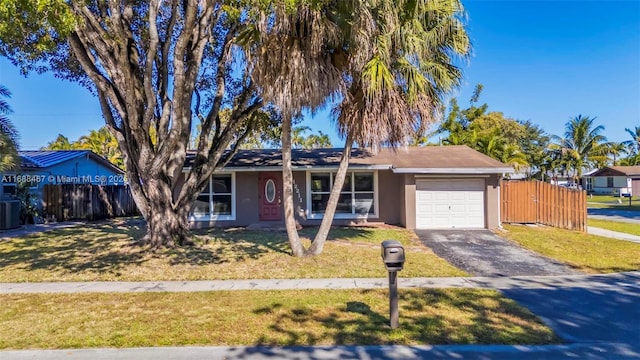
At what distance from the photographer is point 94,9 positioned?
1106cm

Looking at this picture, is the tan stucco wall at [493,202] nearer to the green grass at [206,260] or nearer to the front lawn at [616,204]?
the green grass at [206,260]

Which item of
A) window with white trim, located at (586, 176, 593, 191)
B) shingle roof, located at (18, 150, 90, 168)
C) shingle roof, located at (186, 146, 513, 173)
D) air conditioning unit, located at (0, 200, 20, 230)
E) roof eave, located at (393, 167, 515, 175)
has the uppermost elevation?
shingle roof, located at (18, 150, 90, 168)

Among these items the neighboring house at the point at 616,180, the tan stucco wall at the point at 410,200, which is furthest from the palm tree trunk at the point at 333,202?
the neighboring house at the point at 616,180

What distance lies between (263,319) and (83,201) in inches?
804

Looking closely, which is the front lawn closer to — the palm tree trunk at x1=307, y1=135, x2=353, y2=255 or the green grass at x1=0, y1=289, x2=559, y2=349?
the palm tree trunk at x1=307, y1=135, x2=353, y2=255

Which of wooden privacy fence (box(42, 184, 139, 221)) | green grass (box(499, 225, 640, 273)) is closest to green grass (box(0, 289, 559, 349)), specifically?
green grass (box(499, 225, 640, 273))

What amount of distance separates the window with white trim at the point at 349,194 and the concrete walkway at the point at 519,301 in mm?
8657

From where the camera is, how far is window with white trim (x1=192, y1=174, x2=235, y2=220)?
1669 cm

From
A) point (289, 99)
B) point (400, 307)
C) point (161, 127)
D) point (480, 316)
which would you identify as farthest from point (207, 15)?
point (480, 316)

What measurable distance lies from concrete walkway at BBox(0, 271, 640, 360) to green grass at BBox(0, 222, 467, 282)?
59cm

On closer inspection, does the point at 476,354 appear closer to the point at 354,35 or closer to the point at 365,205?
the point at 354,35

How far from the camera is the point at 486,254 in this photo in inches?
420

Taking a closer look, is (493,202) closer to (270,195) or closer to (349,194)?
(349,194)

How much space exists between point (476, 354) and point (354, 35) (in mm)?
6640
